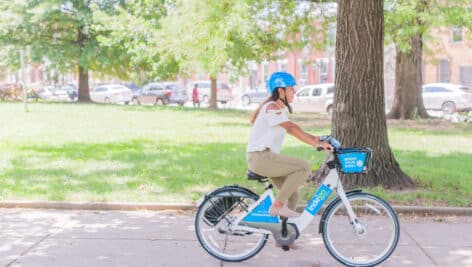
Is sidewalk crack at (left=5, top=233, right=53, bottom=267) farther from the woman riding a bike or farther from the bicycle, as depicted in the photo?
the woman riding a bike

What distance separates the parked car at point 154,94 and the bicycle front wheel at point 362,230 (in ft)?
123

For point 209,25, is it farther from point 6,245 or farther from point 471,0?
point 6,245

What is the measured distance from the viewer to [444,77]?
43.2m

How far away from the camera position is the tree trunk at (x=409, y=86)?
77.3ft

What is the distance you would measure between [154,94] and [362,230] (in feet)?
126

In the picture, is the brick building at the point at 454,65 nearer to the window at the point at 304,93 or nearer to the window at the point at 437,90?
the window at the point at 437,90

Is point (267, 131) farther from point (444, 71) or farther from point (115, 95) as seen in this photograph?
point (115, 95)

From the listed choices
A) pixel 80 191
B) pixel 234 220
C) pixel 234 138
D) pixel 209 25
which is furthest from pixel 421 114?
pixel 234 220

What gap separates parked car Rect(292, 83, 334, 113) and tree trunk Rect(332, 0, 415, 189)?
2266 centimetres

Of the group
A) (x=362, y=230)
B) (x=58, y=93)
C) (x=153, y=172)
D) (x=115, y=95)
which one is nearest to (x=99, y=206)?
(x=153, y=172)

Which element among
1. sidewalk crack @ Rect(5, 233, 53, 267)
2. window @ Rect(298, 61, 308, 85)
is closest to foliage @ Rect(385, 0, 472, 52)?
sidewalk crack @ Rect(5, 233, 53, 267)

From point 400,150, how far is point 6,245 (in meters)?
9.22

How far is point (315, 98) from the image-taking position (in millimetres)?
32594

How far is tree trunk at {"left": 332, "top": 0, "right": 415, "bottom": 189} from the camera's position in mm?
8383
